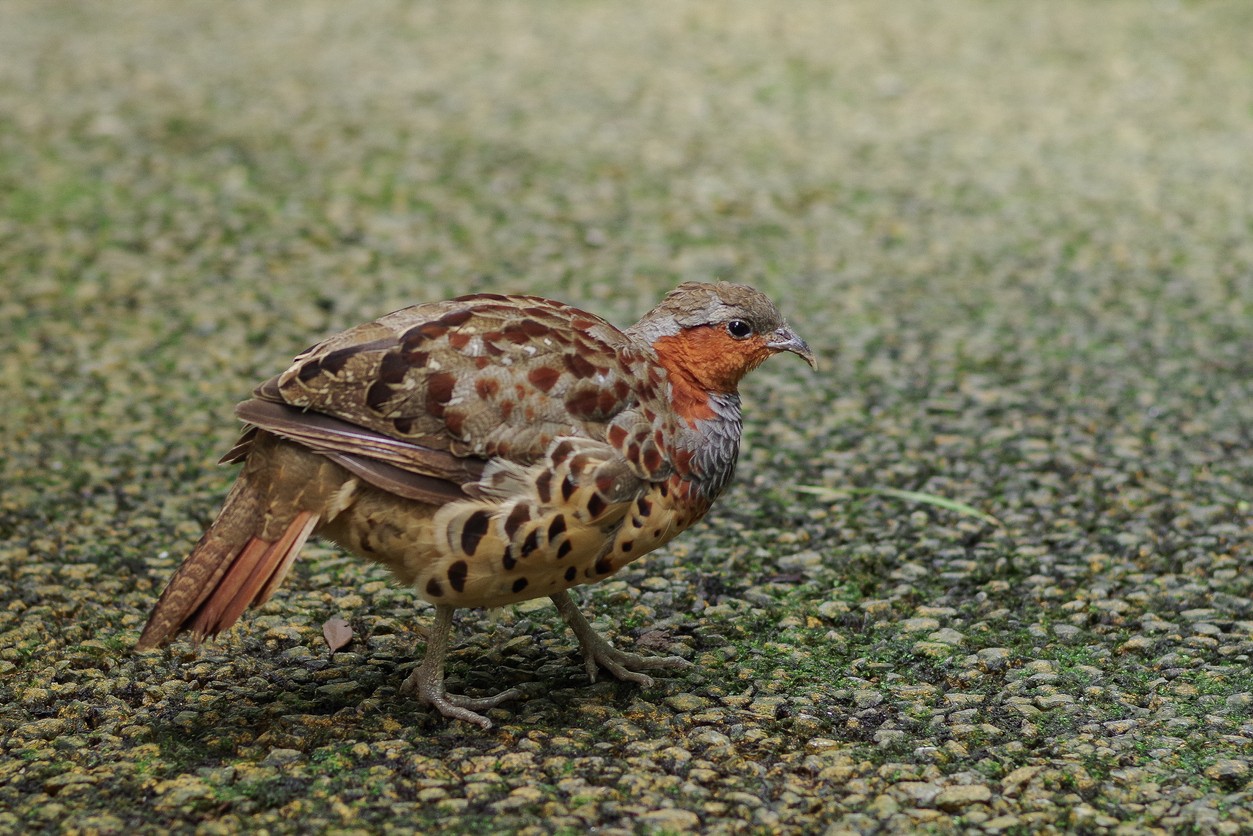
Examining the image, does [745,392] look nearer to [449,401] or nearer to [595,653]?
[595,653]

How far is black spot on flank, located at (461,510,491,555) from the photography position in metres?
3.44

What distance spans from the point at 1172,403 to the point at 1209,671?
6.62ft

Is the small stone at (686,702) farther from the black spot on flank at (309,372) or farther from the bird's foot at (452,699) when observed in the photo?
the black spot on flank at (309,372)

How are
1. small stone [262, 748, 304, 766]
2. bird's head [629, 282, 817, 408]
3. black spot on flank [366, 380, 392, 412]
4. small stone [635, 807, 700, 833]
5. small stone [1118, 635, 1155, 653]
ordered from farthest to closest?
small stone [1118, 635, 1155, 653] < bird's head [629, 282, 817, 408] < black spot on flank [366, 380, 392, 412] < small stone [262, 748, 304, 766] < small stone [635, 807, 700, 833]

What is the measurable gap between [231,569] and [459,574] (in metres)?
0.57

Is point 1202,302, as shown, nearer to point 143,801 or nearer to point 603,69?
point 603,69

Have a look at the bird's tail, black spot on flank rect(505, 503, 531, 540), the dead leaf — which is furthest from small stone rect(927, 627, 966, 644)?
the bird's tail

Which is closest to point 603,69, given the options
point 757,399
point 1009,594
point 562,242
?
point 562,242

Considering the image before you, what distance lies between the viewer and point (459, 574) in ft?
11.4

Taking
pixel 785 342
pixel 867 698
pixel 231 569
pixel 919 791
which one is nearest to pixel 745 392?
pixel 785 342

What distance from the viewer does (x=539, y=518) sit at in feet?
11.3

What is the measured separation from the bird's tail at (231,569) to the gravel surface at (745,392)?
33 centimetres

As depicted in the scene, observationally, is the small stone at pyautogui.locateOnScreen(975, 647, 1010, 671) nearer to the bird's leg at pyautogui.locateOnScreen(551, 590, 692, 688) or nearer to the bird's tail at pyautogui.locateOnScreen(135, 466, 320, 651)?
the bird's leg at pyautogui.locateOnScreen(551, 590, 692, 688)

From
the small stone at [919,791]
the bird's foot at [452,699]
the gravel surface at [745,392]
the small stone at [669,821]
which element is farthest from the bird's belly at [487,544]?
the small stone at [919,791]
